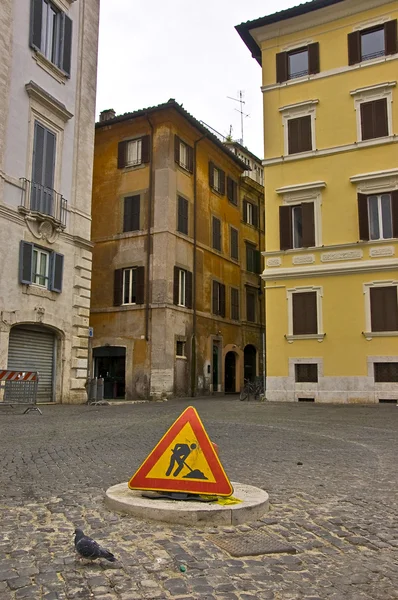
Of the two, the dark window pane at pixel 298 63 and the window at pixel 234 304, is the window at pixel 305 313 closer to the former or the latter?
the dark window pane at pixel 298 63

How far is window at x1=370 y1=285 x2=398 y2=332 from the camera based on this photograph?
20.1 metres

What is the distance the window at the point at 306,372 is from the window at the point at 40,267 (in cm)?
929

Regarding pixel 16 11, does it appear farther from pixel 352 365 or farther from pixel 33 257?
pixel 352 365

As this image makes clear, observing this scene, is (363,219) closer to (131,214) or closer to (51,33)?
(131,214)

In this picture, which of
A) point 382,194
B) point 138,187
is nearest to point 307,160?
point 382,194

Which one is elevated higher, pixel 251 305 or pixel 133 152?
pixel 133 152

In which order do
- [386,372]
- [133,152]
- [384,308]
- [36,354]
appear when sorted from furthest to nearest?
[133,152], [384,308], [386,372], [36,354]

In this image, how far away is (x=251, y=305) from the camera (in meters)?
33.4

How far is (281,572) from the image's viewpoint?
3373mm

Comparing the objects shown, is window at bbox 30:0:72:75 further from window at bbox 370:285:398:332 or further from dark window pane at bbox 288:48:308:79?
window at bbox 370:285:398:332

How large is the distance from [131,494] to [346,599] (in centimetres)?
226

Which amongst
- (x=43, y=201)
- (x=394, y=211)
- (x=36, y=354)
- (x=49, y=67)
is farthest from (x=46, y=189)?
(x=394, y=211)

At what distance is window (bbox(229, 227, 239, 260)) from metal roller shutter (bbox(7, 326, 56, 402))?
1484 cm

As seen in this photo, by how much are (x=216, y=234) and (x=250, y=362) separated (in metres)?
7.96
